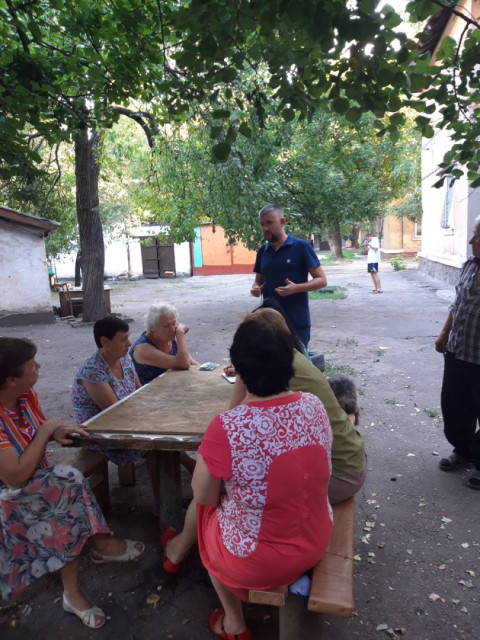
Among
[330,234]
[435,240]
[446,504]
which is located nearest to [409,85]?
[446,504]

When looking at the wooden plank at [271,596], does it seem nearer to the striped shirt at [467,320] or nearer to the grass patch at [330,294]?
the striped shirt at [467,320]

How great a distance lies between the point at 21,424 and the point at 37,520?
0.44 metres

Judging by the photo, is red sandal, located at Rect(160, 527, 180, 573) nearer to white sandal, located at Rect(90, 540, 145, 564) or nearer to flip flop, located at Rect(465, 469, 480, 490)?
white sandal, located at Rect(90, 540, 145, 564)

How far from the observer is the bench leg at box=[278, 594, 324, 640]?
185cm

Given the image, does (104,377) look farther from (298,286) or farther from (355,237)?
(355,237)

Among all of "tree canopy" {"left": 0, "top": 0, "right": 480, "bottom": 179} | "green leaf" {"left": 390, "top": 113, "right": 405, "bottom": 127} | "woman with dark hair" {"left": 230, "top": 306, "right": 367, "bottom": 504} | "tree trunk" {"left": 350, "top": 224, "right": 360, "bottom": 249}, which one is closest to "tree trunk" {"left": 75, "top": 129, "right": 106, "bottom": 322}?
"tree canopy" {"left": 0, "top": 0, "right": 480, "bottom": 179}

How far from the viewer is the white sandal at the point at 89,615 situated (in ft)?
7.71

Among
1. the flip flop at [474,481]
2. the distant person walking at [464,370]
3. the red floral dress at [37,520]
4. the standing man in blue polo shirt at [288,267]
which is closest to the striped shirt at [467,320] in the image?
the distant person walking at [464,370]

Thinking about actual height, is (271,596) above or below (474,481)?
above

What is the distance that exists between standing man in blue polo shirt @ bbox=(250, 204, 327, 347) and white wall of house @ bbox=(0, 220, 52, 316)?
10207 millimetres

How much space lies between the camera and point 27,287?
1302 cm

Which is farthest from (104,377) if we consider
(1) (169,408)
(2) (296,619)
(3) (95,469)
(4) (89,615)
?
(2) (296,619)

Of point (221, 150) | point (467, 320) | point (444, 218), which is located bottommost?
point (467, 320)

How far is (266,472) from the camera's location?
5.65ft
